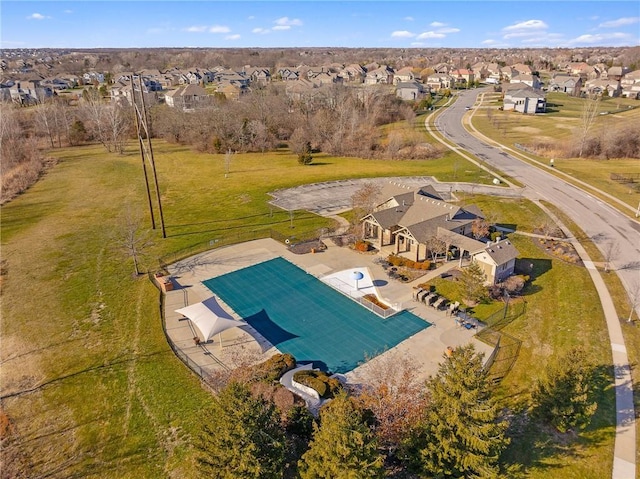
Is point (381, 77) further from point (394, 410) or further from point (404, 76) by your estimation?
point (394, 410)

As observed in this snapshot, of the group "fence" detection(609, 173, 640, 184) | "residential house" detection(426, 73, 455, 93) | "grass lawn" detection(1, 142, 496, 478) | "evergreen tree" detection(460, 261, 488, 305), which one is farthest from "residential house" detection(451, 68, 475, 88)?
"evergreen tree" detection(460, 261, 488, 305)

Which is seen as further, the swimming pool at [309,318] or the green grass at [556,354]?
the swimming pool at [309,318]

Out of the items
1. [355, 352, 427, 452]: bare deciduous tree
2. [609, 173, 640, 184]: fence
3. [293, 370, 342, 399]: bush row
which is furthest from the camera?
[609, 173, 640, 184]: fence

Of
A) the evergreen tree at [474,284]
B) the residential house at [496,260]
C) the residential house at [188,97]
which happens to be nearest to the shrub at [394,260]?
the residential house at [496,260]

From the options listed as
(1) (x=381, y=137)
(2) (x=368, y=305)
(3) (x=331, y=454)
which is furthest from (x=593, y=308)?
(1) (x=381, y=137)

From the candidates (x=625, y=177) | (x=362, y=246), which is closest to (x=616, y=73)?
(x=625, y=177)

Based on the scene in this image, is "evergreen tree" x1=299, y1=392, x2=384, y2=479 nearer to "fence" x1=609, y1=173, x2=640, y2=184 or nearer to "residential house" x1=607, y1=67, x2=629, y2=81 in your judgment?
"fence" x1=609, y1=173, x2=640, y2=184

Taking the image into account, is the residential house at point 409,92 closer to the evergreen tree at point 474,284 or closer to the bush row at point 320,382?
the evergreen tree at point 474,284
